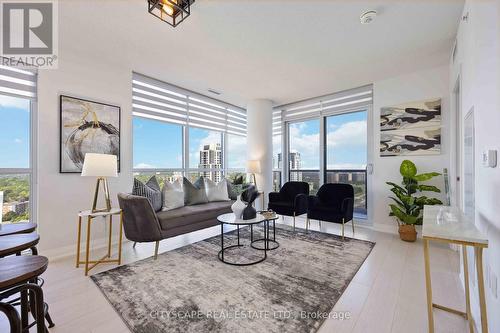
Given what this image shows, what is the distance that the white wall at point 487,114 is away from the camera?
131 cm

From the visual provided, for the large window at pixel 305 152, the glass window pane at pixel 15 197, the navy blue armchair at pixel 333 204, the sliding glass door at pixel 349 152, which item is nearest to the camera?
the glass window pane at pixel 15 197

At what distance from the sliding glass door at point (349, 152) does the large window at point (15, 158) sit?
16.7ft

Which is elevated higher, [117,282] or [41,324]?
[41,324]

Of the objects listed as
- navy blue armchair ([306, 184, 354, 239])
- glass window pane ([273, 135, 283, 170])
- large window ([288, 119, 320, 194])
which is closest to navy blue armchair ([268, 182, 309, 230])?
navy blue armchair ([306, 184, 354, 239])

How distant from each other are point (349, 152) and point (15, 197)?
17.9ft

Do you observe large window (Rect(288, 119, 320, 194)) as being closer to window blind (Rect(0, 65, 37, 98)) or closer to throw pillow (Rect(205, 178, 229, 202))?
throw pillow (Rect(205, 178, 229, 202))

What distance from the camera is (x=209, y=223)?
3.65 meters

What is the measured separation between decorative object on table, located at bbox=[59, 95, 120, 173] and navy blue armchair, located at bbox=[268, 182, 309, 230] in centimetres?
289

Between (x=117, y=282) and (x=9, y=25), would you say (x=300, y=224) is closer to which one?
(x=117, y=282)

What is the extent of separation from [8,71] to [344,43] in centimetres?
418

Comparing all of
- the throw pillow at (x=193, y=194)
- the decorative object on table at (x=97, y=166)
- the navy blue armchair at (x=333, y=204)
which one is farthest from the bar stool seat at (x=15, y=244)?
the navy blue armchair at (x=333, y=204)

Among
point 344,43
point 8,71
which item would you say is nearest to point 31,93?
point 8,71

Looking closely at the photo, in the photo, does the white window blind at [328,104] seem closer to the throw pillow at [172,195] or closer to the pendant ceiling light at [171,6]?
the throw pillow at [172,195]

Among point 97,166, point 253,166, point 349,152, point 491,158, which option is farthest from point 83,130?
point 349,152
